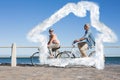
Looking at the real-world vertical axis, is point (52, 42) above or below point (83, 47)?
above

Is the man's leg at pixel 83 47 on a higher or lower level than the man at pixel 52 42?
lower

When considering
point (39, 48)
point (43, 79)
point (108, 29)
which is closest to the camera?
point (43, 79)

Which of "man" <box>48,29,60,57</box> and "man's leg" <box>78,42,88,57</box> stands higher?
"man" <box>48,29,60,57</box>

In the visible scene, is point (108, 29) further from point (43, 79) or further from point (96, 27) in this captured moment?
point (43, 79)

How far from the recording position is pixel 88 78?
39.8 feet

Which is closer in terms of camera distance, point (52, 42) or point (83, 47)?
point (83, 47)

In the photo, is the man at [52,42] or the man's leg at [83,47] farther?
the man at [52,42]

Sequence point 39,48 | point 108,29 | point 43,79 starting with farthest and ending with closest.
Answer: point 39,48, point 108,29, point 43,79

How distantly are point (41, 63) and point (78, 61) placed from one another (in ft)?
6.92

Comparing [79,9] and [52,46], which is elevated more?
[79,9]

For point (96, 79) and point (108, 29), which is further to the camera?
point (108, 29)

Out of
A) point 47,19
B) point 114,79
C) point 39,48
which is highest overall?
point 47,19

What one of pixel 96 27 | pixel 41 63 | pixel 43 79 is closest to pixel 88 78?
pixel 43 79

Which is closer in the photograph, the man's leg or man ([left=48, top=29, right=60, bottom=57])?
the man's leg
